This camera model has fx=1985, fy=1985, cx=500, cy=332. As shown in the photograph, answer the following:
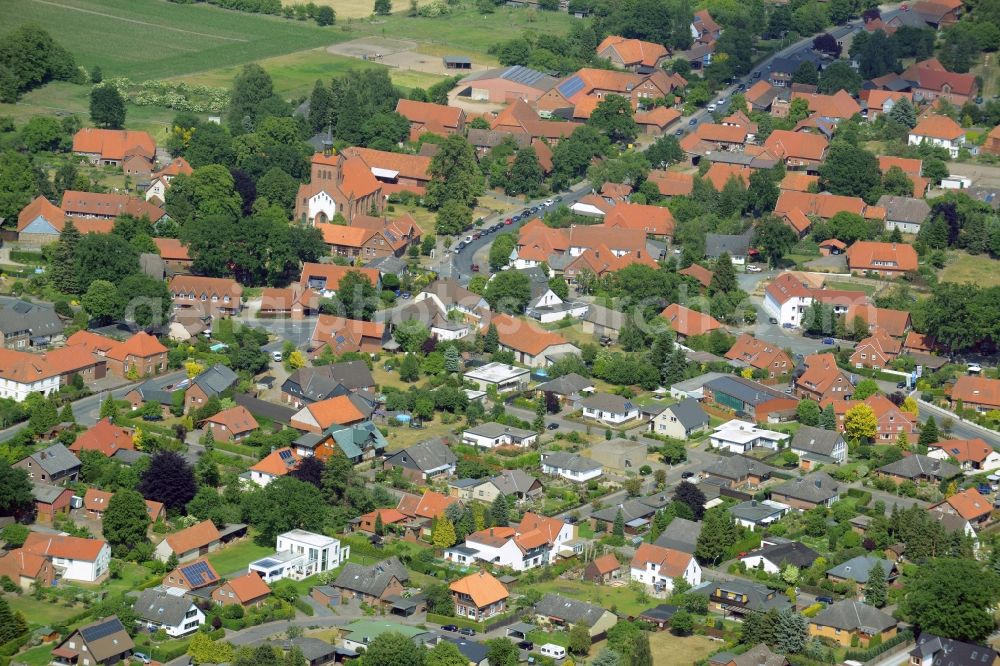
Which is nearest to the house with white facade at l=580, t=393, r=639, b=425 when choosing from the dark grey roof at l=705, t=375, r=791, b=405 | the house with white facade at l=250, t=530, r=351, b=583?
the dark grey roof at l=705, t=375, r=791, b=405

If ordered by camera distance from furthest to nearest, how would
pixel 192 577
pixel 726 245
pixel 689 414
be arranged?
pixel 726 245 → pixel 689 414 → pixel 192 577

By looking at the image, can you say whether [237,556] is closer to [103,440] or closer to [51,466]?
[51,466]

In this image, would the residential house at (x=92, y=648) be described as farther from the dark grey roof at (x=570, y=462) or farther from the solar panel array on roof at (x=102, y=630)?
the dark grey roof at (x=570, y=462)

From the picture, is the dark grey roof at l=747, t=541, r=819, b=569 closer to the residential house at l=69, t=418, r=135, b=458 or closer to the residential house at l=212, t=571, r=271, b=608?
the residential house at l=212, t=571, r=271, b=608

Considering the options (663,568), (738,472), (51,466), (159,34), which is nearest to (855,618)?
(663,568)

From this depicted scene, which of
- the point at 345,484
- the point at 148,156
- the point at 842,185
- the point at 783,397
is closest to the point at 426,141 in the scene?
the point at 148,156

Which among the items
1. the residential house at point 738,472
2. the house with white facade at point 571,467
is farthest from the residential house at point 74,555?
the residential house at point 738,472
